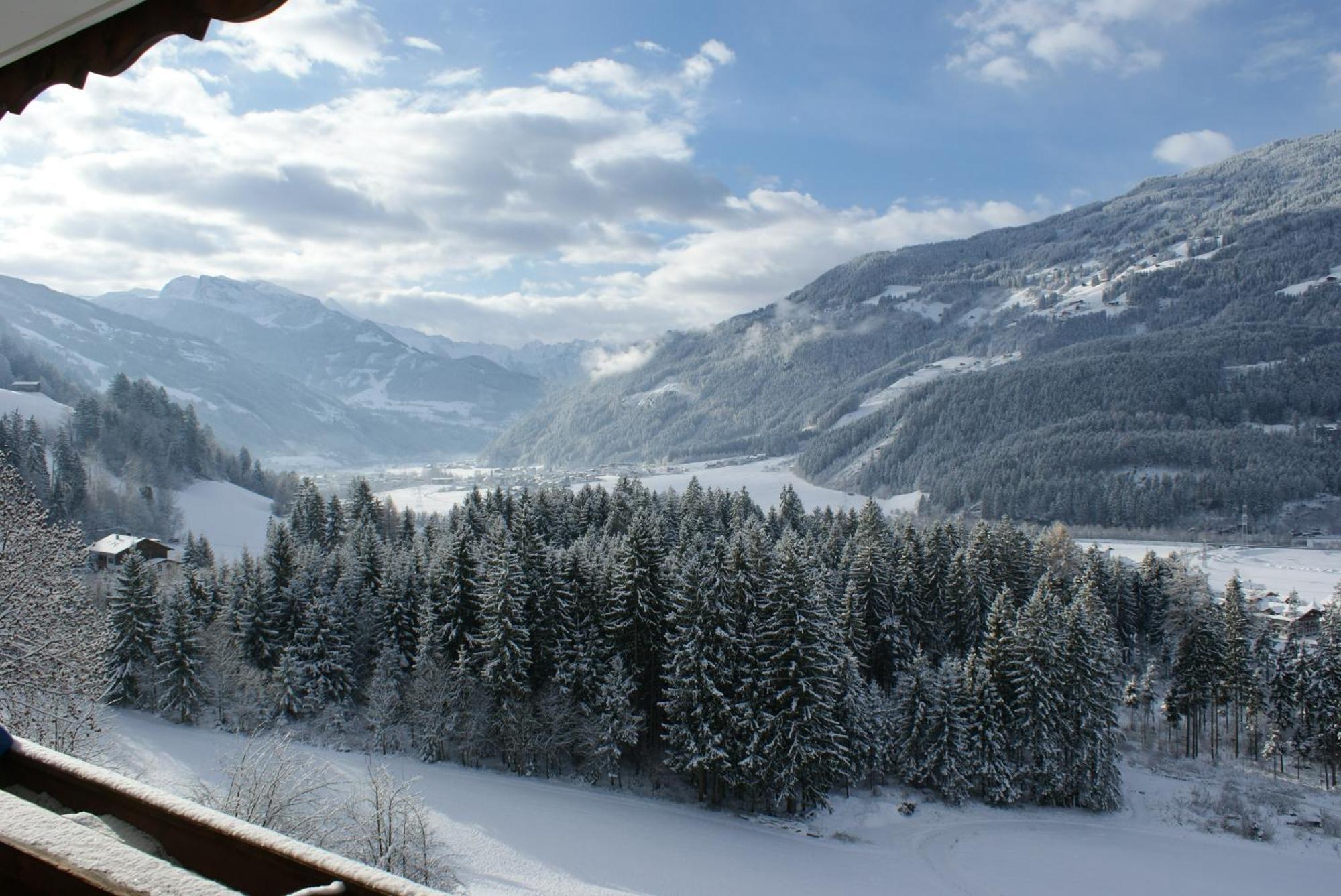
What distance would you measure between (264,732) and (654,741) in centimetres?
1770

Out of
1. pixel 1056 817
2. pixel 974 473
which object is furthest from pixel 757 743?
pixel 974 473

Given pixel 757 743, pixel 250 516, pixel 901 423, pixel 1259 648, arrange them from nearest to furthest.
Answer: pixel 757 743 → pixel 1259 648 → pixel 250 516 → pixel 901 423

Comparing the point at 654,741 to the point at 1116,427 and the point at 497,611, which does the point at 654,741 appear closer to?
the point at 497,611

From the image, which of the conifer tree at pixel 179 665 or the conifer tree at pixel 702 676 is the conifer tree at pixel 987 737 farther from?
the conifer tree at pixel 179 665

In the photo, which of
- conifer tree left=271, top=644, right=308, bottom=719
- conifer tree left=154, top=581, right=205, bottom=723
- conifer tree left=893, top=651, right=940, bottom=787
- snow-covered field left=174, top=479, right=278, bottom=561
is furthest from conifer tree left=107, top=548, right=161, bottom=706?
snow-covered field left=174, top=479, right=278, bottom=561

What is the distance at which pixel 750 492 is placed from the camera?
160125 mm

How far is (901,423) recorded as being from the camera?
17512 cm

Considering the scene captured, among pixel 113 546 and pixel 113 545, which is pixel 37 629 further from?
pixel 113 545

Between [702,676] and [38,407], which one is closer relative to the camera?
[702,676]

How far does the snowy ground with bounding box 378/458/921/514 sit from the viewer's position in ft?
467

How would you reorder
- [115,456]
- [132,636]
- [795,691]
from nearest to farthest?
[795,691], [132,636], [115,456]

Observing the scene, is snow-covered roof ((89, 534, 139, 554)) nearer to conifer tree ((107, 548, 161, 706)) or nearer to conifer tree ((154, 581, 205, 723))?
conifer tree ((107, 548, 161, 706))

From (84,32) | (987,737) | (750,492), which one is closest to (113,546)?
(987,737)

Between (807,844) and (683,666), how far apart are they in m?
8.18
